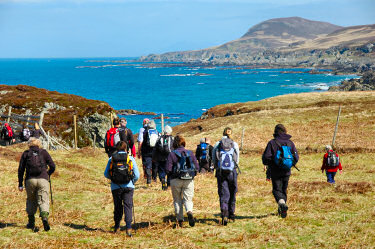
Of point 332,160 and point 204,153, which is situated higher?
point 204,153

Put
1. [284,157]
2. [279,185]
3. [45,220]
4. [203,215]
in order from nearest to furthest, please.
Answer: [45,220] → [284,157] → [279,185] → [203,215]

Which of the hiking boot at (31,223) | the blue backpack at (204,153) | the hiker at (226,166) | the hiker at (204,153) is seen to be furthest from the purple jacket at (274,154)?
the blue backpack at (204,153)

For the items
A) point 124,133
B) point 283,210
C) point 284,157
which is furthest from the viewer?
point 124,133

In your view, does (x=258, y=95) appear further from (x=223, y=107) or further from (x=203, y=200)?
(x=203, y=200)

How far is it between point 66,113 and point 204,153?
95.4ft

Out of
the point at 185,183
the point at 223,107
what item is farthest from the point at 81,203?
the point at 223,107

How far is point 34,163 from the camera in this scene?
941 centimetres

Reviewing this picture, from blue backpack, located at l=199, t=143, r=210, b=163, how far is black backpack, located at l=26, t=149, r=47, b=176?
939 cm

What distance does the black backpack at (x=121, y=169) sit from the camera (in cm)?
923

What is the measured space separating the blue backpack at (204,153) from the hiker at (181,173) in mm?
7511

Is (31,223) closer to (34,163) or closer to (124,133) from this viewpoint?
(34,163)

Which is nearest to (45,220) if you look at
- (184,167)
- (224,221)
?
(184,167)

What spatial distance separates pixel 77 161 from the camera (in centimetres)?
2314

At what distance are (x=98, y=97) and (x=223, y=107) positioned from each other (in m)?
80.0
